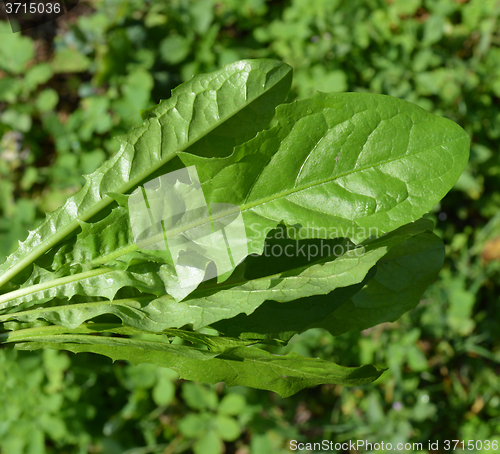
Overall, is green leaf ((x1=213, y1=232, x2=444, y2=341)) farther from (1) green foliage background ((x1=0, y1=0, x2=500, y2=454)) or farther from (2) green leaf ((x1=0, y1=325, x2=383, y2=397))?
(1) green foliage background ((x1=0, y1=0, x2=500, y2=454))

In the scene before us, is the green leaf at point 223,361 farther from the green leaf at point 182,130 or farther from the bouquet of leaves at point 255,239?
the green leaf at point 182,130

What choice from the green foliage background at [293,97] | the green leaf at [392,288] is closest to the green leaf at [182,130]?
the green leaf at [392,288]

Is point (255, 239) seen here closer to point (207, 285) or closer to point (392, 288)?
point (207, 285)

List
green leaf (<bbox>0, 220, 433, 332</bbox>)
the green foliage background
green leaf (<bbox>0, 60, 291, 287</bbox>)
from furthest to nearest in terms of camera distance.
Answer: the green foliage background
green leaf (<bbox>0, 60, 291, 287</bbox>)
green leaf (<bbox>0, 220, 433, 332</bbox>)

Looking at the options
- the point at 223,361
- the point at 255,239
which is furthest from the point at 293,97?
the point at 223,361

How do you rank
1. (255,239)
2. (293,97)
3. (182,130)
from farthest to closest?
(293,97) → (182,130) → (255,239)

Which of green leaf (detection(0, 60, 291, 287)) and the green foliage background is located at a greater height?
green leaf (detection(0, 60, 291, 287))

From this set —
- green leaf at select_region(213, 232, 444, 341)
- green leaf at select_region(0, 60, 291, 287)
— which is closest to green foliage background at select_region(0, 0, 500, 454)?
green leaf at select_region(213, 232, 444, 341)
